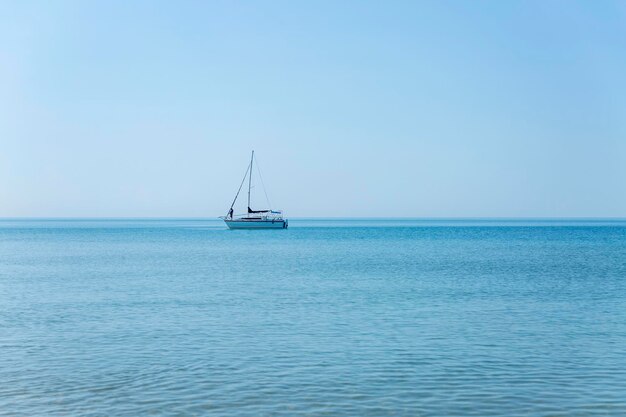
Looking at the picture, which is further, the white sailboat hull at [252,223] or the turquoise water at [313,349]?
the white sailboat hull at [252,223]

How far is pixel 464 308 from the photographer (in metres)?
30.6

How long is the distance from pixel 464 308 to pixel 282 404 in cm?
1705

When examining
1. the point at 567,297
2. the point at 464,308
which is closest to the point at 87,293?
the point at 464,308

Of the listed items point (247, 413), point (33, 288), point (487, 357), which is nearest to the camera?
point (247, 413)

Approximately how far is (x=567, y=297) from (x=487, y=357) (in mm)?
17481

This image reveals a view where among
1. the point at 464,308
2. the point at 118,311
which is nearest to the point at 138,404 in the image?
the point at 118,311

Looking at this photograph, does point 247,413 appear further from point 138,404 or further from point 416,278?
point 416,278

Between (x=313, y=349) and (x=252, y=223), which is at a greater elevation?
(x=252, y=223)

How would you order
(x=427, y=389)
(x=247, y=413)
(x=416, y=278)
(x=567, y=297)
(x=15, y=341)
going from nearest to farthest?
1. (x=247, y=413)
2. (x=427, y=389)
3. (x=15, y=341)
4. (x=567, y=297)
5. (x=416, y=278)

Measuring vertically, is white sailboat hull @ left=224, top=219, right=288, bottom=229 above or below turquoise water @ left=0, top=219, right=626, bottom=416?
above

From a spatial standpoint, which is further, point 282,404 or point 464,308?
point 464,308

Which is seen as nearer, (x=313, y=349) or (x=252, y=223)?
(x=313, y=349)

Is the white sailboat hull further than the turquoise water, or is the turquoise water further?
the white sailboat hull

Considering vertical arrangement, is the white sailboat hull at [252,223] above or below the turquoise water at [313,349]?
above
